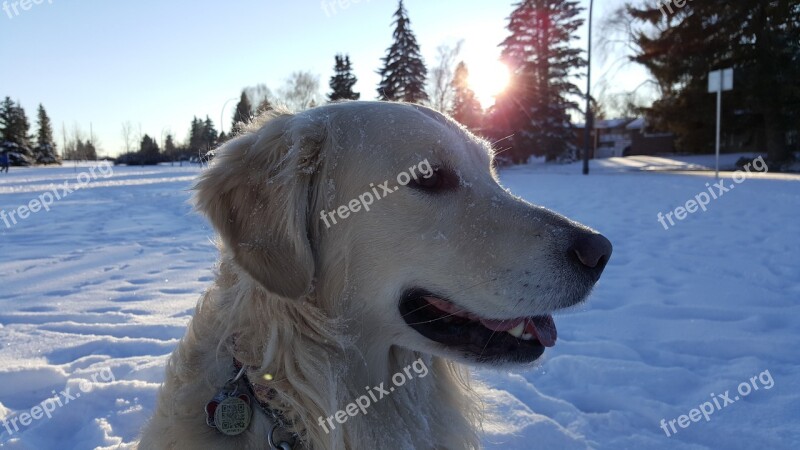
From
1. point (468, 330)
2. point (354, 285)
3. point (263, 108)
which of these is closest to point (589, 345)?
point (468, 330)

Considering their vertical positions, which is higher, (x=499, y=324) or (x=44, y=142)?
(x=44, y=142)

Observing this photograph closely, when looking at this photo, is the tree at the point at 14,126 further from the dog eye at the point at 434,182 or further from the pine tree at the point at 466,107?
the dog eye at the point at 434,182

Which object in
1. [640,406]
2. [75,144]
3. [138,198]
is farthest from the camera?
[75,144]

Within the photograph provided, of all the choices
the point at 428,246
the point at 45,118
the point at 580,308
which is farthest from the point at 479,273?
the point at 45,118

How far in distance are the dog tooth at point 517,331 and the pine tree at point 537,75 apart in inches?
1232

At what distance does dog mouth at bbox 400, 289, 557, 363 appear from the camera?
2.39 meters

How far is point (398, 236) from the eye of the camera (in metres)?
2.44

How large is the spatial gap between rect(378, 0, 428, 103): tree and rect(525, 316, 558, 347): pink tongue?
31.7m

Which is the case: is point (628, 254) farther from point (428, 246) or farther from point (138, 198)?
point (138, 198)

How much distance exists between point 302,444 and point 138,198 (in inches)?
790

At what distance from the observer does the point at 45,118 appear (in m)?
69.6

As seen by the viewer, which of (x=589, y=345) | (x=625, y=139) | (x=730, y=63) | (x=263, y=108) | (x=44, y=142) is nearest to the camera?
(x=263, y=108)

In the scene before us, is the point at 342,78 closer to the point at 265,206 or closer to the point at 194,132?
the point at 265,206

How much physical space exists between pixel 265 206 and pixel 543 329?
1431 millimetres
